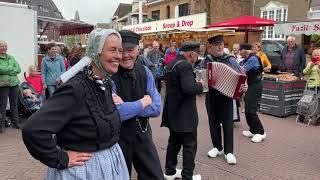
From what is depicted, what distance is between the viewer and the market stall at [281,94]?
992cm

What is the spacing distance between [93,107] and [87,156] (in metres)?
0.30

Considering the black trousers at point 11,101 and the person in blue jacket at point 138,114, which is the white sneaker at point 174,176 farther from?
the black trousers at point 11,101

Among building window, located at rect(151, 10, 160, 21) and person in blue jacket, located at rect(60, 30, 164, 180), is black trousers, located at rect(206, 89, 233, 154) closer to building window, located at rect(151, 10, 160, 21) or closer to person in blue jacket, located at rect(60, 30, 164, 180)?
person in blue jacket, located at rect(60, 30, 164, 180)

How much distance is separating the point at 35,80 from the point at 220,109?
5.13 metres

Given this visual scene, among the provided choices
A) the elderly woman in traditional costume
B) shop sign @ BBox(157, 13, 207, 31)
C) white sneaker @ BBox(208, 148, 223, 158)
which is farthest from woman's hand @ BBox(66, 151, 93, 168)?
shop sign @ BBox(157, 13, 207, 31)

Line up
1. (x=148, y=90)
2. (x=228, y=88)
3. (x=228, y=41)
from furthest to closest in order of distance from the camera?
(x=228, y=41) < (x=228, y=88) < (x=148, y=90)

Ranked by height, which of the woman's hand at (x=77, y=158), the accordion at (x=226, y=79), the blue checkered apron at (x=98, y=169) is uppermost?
the accordion at (x=226, y=79)

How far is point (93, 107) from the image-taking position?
2379 millimetres

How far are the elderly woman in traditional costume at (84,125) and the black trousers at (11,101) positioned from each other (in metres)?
6.14

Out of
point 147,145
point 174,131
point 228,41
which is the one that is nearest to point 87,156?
point 147,145

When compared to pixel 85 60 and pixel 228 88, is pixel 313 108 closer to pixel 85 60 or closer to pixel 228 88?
pixel 228 88

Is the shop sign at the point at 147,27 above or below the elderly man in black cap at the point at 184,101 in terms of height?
above

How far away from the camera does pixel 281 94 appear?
9.90m

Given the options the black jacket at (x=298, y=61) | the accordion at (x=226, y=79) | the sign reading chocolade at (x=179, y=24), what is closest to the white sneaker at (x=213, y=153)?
the accordion at (x=226, y=79)
